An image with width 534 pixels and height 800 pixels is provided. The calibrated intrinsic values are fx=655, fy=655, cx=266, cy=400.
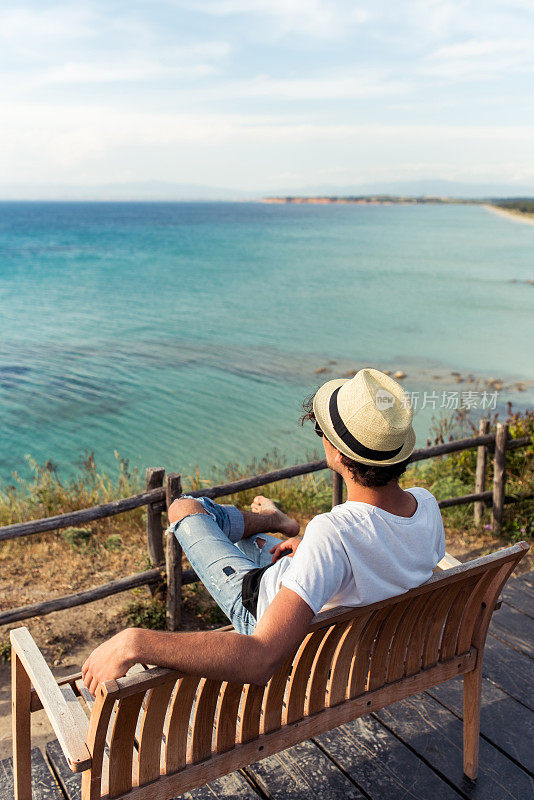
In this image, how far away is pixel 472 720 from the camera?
2389mm

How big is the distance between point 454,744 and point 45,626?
8.69ft

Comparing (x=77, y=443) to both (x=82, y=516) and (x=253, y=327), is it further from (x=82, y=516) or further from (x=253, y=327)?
(x=253, y=327)

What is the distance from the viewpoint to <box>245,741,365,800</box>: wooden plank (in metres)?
2.35

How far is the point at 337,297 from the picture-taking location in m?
28.7

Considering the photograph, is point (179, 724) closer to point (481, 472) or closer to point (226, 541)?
point (226, 541)

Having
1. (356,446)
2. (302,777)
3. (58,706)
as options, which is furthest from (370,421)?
(302,777)

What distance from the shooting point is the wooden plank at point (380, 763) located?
236 centimetres

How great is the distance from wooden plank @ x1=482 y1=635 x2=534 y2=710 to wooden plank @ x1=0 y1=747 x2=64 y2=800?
1937 mm

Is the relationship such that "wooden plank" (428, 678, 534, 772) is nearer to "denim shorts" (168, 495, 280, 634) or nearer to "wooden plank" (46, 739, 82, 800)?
"denim shorts" (168, 495, 280, 634)

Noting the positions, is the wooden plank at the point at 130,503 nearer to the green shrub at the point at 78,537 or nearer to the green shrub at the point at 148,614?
the green shrub at the point at 148,614

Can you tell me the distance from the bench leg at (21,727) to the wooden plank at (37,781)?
0.05m

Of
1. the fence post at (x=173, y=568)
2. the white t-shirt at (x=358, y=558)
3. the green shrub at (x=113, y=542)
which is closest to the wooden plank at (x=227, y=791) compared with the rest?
the white t-shirt at (x=358, y=558)

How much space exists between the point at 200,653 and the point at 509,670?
2.15 metres

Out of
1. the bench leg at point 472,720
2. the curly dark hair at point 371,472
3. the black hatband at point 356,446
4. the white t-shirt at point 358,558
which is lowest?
the bench leg at point 472,720
